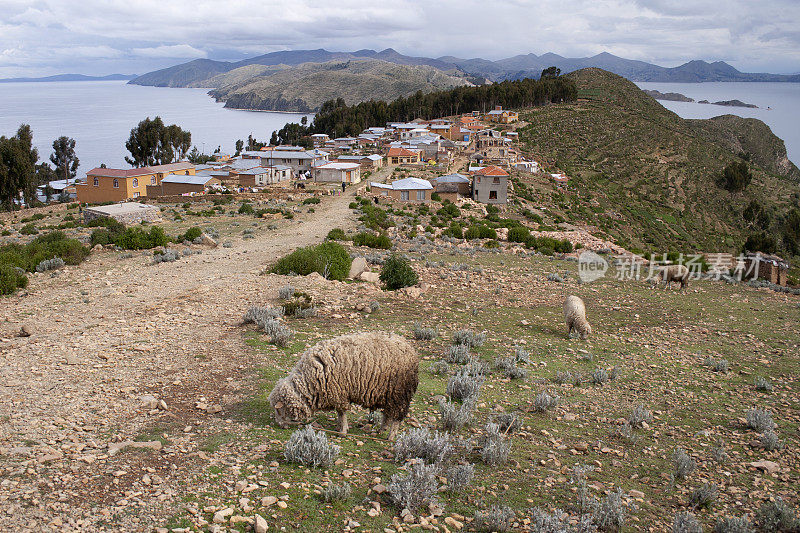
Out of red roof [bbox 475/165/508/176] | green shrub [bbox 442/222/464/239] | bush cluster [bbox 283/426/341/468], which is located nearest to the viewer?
bush cluster [bbox 283/426/341/468]

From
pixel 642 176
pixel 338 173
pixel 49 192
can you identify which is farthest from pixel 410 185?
pixel 49 192

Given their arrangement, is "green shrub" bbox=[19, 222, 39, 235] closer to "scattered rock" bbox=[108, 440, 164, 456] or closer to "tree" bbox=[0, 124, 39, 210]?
"scattered rock" bbox=[108, 440, 164, 456]

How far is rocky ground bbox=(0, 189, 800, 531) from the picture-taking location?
4.96 m

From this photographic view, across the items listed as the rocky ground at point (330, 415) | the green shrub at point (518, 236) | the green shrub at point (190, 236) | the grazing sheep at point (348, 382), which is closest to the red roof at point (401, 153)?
the green shrub at point (518, 236)

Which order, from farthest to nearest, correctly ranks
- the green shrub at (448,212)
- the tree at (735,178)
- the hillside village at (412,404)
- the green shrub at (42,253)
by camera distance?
1. the tree at (735,178)
2. the green shrub at (448,212)
3. the green shrub at (42,253)
4. the hillside village at (412,404)

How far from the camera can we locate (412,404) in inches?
308

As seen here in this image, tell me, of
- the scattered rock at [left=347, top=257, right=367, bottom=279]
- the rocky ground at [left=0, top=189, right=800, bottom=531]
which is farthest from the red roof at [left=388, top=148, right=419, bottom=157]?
the rocky ground at [left=0, top=189, right=800, bottom=531]

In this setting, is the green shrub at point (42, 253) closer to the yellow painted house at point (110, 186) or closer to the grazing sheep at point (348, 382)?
the grazing sheep at point (348, 382)

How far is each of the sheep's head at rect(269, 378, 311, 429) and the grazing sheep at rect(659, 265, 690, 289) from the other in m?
16.5

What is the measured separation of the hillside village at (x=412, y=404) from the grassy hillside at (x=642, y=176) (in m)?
36.9

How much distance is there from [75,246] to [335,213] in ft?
60.3

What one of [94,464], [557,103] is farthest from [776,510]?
[557,103]

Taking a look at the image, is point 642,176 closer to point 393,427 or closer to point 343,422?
point 393,427

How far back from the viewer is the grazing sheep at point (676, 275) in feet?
Result: 61.6
